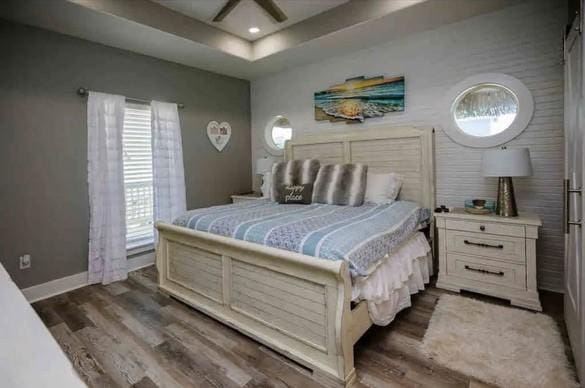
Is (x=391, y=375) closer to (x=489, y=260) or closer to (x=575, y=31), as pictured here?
(x=489, y=260)

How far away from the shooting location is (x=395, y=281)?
2176 mm

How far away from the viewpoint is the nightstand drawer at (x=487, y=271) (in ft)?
8.02

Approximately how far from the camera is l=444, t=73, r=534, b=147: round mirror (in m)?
2.75

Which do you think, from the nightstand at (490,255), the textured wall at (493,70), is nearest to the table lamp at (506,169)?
the nightstand at (490,255)

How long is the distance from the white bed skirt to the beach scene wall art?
4.97 feet

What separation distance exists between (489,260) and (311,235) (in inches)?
65.3

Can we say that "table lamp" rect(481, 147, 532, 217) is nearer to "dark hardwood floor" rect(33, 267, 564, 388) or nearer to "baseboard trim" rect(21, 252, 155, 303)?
"dark hardwood floor" rect(33, 267, 564, 388)

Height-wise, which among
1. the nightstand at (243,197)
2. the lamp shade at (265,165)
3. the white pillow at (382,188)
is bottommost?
the nightstand at (243,197)

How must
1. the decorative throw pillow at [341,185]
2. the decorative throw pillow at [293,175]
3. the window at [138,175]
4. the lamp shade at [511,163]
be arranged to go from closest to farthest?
the lamp shade at [511,163] < the decorative throw pillow at [341,185] < the decorative throw pillow at [293,175] < the window at [138,175]

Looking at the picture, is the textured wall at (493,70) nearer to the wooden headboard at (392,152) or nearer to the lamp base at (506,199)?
the wooden headboard at (392,152)

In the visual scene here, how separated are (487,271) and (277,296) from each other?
71.1 inches

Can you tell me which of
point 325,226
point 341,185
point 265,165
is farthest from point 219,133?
point 325,226

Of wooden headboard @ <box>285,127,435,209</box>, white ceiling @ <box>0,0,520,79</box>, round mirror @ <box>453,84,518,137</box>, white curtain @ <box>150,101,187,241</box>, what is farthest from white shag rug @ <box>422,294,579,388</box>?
white curtain @ <box>150,101,187,241</box>

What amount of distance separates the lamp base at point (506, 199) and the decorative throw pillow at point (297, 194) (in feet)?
5.50
